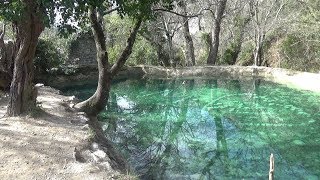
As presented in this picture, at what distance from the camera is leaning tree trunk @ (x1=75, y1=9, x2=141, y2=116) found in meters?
8.98

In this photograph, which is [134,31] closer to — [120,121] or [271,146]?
[120,121]

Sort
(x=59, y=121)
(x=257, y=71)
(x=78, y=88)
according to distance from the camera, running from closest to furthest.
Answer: (x=59, y=121)
(x=78, y=88)
(x=257, y=71)

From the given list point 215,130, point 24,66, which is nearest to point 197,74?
point 215,130

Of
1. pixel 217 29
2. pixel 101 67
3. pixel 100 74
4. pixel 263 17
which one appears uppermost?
pixel 263 17

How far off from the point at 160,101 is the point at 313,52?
335 inches

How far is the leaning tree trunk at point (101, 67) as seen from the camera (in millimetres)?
8977

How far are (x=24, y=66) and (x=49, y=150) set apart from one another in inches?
81.6

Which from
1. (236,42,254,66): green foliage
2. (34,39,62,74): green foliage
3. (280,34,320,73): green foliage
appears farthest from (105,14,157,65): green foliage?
(280,34,320,73): green foliage

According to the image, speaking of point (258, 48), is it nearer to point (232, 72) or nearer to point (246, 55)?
point (232, 72)

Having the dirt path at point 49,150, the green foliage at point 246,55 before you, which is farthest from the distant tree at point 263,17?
the dirt path at point 49,150

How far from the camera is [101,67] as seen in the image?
30.1 ft

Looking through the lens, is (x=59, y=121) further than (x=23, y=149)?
Yes

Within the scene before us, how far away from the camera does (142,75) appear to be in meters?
18.6

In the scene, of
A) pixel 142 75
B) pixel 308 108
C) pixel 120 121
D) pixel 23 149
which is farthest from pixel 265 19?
pixel 23 149
